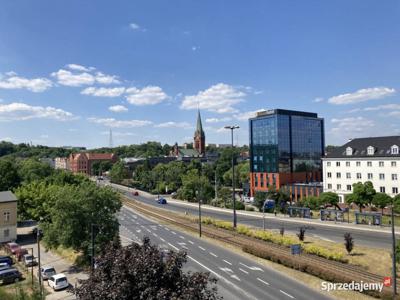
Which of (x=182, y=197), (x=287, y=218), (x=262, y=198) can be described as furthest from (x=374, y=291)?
(x=182, y=197)

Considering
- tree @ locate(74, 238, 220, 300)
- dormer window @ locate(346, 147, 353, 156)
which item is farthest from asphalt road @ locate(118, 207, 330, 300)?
dormer window @ locate(346, 147, 353, 156)

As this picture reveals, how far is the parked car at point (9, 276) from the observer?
32.3 meters

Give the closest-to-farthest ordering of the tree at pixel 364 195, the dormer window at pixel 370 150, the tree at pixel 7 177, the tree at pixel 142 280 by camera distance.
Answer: the tree at pixel 142 280, the tree at pixel 364 195, the dormer window at pixel 370 150, the tree at pixel 7 177

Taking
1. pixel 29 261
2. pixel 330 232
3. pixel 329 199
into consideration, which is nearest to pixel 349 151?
pixel 329 199

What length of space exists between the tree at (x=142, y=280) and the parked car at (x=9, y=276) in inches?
989

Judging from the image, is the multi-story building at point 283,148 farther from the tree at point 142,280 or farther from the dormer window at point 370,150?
the tree at point 142,280

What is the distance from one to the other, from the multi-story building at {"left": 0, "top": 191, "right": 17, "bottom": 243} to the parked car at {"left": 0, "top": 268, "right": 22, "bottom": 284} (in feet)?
65.4

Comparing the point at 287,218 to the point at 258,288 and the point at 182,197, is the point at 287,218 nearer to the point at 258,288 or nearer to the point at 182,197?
the point at 258,288

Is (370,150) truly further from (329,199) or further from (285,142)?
(285,142)

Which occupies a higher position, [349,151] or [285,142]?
[285,142]

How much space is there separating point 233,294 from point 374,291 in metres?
9.50

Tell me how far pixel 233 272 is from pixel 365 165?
54500 millimetres

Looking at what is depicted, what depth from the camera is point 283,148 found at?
95.6m

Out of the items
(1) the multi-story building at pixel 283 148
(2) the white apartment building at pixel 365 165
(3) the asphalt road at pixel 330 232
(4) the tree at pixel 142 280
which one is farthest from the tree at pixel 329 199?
(4) the tree at pixel 142 280
